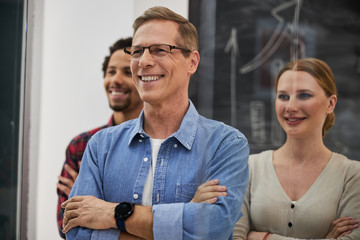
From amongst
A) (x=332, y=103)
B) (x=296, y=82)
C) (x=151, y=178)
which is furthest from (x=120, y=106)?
(x=332, y=103)

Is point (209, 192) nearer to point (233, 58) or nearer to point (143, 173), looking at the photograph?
point (143, 173)

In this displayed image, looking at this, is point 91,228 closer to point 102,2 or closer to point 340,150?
point 102,2

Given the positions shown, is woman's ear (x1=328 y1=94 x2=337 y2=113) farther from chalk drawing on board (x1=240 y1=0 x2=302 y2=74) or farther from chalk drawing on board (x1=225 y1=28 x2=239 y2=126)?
chalk drawing on board (x1=225 y1=28 x2=239 y2=126)

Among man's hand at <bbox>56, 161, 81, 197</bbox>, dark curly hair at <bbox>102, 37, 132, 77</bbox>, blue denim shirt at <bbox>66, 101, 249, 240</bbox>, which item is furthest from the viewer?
man's hand at <bbox>56, 161, 81, 197</bbox>

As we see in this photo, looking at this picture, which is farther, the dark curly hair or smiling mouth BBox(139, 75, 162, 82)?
the dark curly hair

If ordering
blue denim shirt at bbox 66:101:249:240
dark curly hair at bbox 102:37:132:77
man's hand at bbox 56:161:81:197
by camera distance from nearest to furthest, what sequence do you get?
blue denim shirt at bbox 66:101:249:240 → dark curly hair at bbox 102:37:132:77 → man's hand at bbox 56:161:81:197

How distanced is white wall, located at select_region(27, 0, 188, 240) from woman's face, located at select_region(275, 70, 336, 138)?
2.35ft

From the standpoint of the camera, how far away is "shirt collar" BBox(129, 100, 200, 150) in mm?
1267

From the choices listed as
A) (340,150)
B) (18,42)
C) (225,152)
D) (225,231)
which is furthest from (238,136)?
(18,42)

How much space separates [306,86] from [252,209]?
0.57 metres

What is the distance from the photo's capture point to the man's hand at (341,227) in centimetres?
150

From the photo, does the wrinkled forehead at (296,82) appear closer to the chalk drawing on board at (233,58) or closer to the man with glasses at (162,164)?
the chalk drawing on board at (233,58)

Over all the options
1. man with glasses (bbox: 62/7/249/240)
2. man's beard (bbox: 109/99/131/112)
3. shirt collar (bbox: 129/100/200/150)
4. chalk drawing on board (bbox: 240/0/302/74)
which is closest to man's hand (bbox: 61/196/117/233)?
man with glasses (bbox: 62/7/249/240)

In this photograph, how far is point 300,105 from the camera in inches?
60.1
